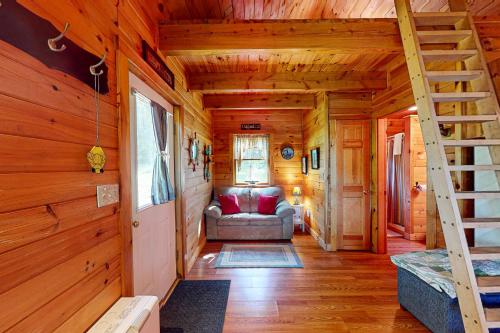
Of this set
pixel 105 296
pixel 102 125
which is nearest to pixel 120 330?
pixel 105 296

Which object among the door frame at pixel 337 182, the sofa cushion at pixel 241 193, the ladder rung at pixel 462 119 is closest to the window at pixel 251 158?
the sofa cushion at pixel 241 193

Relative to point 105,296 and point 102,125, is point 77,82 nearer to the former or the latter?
point 102,125

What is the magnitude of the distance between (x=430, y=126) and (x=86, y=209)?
229 cm

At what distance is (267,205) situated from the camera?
4863mm

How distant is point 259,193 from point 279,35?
11.2 feet

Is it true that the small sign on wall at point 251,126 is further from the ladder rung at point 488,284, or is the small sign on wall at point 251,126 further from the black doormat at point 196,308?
the ladder rung at point 488,284

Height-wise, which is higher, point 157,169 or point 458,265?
point 157,169

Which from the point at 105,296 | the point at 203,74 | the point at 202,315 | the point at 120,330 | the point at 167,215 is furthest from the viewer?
the point at 203,74

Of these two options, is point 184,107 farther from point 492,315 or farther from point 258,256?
point 492,315

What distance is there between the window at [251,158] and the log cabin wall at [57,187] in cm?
403

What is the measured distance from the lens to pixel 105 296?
4.46ft

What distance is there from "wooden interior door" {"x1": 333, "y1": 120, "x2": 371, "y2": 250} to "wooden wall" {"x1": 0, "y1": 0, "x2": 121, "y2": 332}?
341 cm

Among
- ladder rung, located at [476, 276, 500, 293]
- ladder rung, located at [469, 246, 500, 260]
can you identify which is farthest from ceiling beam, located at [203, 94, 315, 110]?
ladder rung, located at [476, 276, 500, 293]

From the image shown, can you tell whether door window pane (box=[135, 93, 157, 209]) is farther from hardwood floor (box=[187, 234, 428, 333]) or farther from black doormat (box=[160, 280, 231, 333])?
hardwood floor (box=[187, 234, 428, 333])
